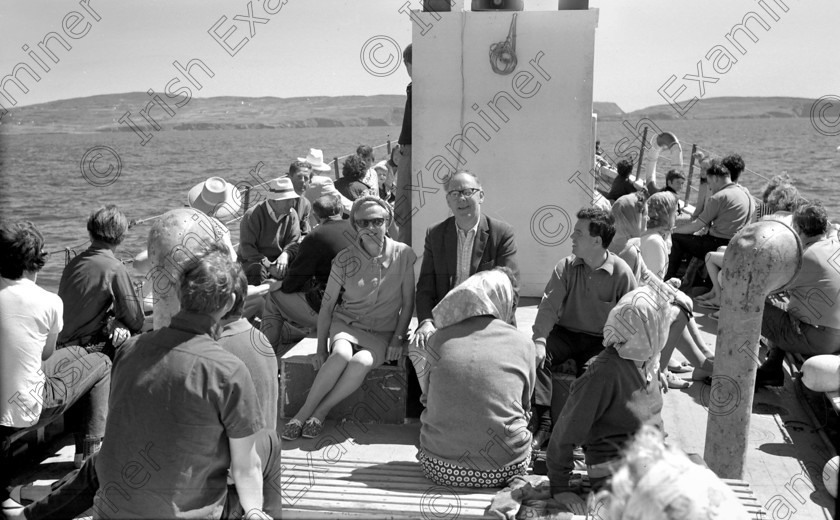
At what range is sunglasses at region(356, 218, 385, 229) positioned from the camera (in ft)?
17.0

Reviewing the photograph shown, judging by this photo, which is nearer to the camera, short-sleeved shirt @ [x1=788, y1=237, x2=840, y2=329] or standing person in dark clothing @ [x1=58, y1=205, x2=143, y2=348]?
standing person in dark clothing @ [x1=58, y1=205, x2=143, y2=348]

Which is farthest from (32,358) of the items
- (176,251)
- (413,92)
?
(413,92)

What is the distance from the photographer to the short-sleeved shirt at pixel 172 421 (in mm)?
2906

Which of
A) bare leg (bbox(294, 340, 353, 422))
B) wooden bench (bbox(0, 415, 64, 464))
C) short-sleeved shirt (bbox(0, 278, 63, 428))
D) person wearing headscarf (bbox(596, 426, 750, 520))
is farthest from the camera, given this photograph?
bare leg (bbox(294, 340, 353, 422))

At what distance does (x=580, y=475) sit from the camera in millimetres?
3900

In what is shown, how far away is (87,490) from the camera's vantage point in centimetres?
361

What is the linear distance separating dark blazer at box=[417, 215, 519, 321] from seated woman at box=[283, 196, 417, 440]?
110 mm

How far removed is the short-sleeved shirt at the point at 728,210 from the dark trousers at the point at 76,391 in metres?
5.87

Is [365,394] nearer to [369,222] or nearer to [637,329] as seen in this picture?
[369,222]
